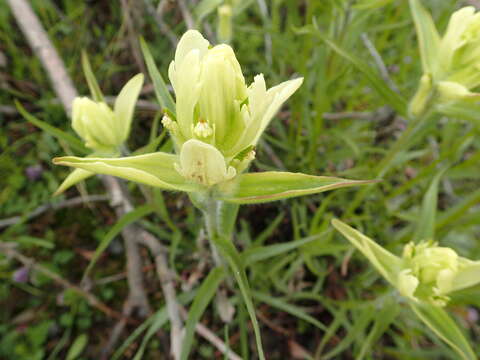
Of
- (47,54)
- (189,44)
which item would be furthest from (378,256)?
(47,54)

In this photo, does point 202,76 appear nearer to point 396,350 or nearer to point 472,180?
point 396,350

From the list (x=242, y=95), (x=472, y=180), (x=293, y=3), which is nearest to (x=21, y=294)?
(x=242, y=95)

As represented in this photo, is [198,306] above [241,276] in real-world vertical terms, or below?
below

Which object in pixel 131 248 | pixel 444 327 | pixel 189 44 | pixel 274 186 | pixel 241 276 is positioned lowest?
pixel 444 327

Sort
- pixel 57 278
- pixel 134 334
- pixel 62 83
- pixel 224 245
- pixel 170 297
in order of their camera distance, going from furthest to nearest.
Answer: pixel 57 278 < pixel 62 83 < pixel 170 297 < pixel 134 334 < pixel 224 245

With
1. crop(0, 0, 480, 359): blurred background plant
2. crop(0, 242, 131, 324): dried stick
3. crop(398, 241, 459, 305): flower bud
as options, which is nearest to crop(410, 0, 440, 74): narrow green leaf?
crop(0, 0, 480, 359): blurred background plant

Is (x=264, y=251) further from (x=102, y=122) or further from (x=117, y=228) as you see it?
(x=102, y=122)

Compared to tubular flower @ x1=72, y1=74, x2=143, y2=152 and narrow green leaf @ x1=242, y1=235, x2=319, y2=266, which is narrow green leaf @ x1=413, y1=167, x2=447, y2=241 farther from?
tubular flower @ x1=72, y1=74, x2=143, y2=152
